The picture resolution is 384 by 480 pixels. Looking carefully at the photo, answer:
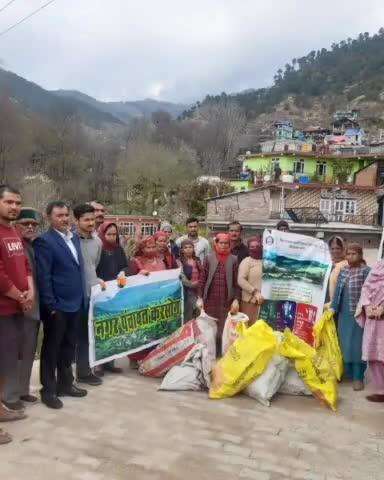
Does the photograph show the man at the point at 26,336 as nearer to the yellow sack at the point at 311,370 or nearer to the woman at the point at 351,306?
the yellow sack at the point at 311,370

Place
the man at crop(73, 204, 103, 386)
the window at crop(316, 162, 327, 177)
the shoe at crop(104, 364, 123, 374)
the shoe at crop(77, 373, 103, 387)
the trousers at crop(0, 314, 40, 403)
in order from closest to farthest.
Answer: the trousers at crop(0, 314, 40, 403), the man at crop(73, 204, 103, 386), the shoe at crop(77, 373, 103, 387), the shoe at crop(104, 364, 123, 374), the window at crop(316, 162, 327, 177)

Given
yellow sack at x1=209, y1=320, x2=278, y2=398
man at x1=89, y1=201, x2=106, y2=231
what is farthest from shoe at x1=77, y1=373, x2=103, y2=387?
man at x1=89, y1=201, x2=106, y2=231

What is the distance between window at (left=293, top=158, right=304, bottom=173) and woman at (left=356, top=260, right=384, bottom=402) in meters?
38.3

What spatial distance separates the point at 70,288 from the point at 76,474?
143 cm

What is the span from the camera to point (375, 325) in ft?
14.5

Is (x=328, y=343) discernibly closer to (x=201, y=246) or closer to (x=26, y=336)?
(x=201, y=246)

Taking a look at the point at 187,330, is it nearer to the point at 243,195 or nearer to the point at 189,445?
the point at 189,445

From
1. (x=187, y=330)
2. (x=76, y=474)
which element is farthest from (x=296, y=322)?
(x=76, y=474)

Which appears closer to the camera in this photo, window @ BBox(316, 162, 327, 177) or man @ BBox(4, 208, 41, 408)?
man @ BBox(4, 208, 41, 408)

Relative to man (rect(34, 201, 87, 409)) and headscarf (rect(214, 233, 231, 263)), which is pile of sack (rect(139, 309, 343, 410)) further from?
man (rect(34, 201, 87, 409))

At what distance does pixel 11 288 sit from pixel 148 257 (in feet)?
5.95

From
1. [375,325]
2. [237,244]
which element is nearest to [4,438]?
[375,325]

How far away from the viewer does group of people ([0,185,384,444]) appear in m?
3.57

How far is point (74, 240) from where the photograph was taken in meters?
4.06
